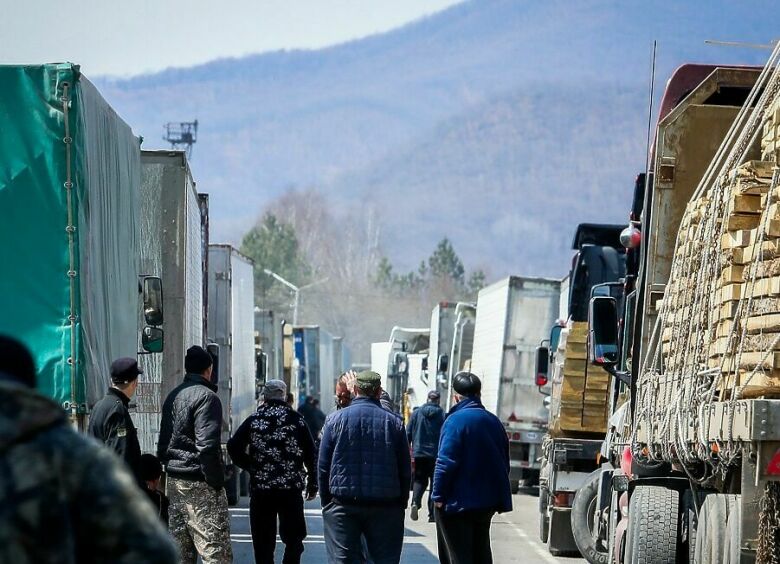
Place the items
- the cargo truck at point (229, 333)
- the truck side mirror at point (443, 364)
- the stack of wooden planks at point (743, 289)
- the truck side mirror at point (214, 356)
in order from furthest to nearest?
the truck side mirror at point (443, 364) → the cargo truck at point (229, 333) → the truck side mirror at point (214, 356) → the stack of wooden planks at point (743, 289)

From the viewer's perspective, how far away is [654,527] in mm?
10805

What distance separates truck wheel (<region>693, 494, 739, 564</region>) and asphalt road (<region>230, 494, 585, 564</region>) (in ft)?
22.2

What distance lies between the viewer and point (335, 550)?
10.8 m

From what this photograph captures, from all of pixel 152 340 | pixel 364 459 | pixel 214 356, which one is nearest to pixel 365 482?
pixel 364 459

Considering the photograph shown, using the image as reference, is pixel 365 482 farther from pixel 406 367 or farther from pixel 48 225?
pixel 406 367

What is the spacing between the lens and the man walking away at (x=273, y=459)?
1257 cm

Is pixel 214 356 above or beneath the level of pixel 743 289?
beneath

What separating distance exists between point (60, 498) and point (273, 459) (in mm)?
9427

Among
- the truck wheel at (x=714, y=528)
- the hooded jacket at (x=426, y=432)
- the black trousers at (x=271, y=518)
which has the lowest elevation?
the hooded jacket at (x=426, y=432)

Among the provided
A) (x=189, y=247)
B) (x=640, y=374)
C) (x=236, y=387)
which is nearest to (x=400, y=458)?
(x=640, y=374)

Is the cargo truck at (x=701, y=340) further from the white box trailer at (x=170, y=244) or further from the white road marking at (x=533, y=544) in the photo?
the white box trailer at (x=170, y=244)

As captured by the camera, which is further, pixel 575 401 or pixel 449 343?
pixel 449 343

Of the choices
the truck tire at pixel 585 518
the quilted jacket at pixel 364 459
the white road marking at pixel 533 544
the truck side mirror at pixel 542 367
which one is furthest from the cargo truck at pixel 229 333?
the quilted jacket at pixel 364 459

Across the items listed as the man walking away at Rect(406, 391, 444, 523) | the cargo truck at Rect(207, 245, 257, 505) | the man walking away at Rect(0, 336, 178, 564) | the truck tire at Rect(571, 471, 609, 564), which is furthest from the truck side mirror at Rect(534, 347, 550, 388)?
the man walking away at Rect(0, 336, 178, 564)
